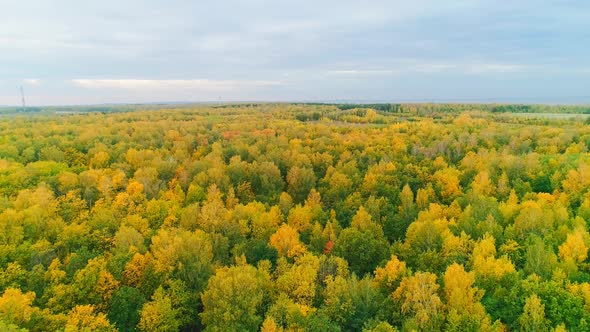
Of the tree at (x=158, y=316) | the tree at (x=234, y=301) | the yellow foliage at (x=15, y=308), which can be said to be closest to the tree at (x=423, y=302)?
the tree at (x=234, y=301)

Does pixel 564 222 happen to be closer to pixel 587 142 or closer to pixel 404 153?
pixel 404 153

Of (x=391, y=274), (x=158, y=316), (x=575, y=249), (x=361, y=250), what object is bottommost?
(x=158, y=316)

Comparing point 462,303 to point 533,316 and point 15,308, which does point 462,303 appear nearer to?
point 533,316

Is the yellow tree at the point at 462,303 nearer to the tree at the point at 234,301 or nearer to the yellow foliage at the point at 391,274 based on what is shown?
the yellow foliage at the point at 391,274

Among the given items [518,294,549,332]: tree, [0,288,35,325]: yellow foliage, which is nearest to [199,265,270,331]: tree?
[0,288,35,325]: yellow foliage

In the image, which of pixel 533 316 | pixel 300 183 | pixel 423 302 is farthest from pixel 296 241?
pixel 300 183

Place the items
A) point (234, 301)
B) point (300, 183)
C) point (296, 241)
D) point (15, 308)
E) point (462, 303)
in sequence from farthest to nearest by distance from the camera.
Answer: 1. point (300, 183)
2. point (296, 241)
3. point (234, 301)
4. point (462, 303)
5. point (15, 308)

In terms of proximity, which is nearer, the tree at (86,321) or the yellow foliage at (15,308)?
the yellow foliage at (15,308)

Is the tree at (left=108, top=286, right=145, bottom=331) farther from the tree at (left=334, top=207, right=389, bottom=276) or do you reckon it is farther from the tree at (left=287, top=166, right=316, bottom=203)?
the tree at (left=287, top=166, right=316, bottom=203)

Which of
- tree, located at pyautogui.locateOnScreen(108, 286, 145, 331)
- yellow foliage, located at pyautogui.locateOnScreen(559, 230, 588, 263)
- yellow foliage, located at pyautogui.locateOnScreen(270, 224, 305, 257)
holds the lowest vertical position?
tree, located at pyautogui.locateOnScreen(108, 286, 145, 331)
